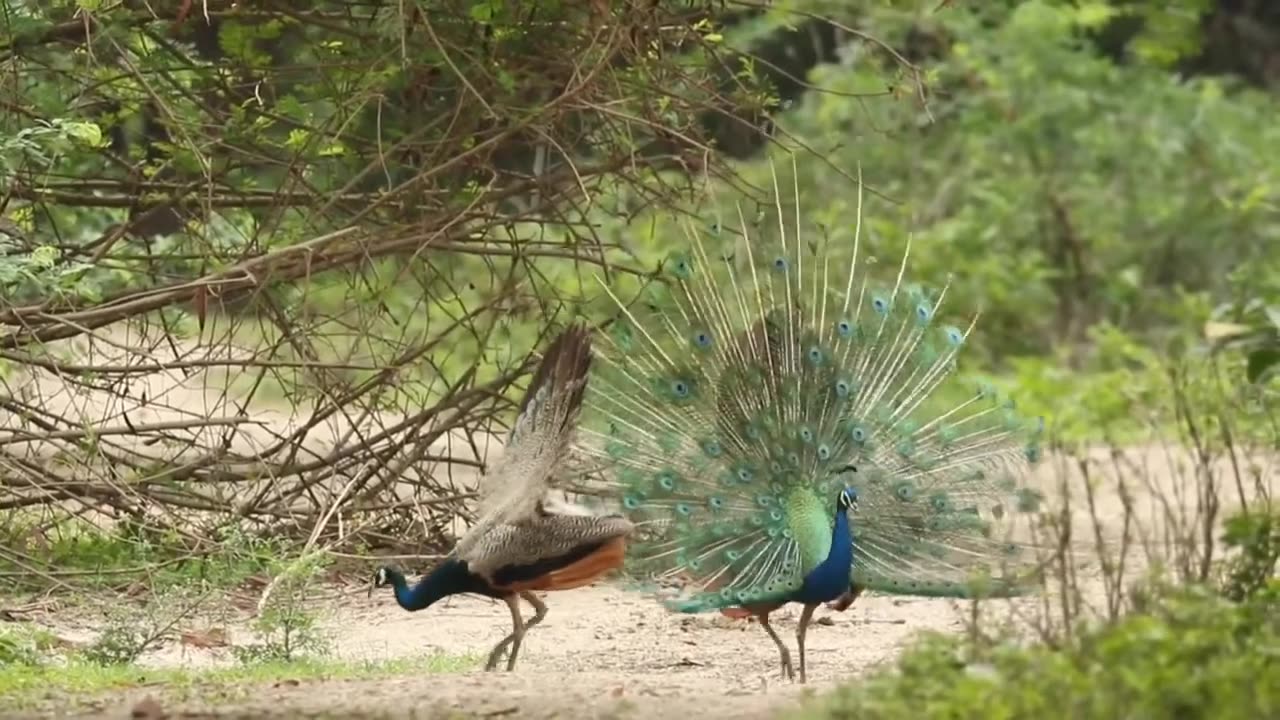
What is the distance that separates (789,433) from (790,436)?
14 millimetres

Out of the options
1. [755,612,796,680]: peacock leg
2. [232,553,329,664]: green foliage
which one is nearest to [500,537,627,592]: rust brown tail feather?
[755,612,796,680]: peacock leg

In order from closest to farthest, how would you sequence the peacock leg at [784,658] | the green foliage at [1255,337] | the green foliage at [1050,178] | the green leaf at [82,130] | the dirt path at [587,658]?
1. the green foliage at [1255,337]
2. the dirt path at [587,658]
3. the green leaf at [82,130]
4. the peacock leg at [784,658]
5. the green foliage at [1050,178]

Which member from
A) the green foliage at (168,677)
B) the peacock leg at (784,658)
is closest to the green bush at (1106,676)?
the peacock leg at (784,658)

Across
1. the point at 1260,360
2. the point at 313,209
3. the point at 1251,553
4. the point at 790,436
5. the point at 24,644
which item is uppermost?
the point at 313,209

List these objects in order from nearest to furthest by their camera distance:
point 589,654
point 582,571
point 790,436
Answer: point 582,571 < point 790,436 < point 589,654

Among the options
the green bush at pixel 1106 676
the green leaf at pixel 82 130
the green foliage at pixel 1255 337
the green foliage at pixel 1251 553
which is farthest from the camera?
the green leaf at pixel 82 130

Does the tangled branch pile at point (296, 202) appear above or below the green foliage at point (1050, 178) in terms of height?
below

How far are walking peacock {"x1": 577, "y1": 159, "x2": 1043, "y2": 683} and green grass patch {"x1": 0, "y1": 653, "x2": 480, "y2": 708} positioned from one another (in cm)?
114

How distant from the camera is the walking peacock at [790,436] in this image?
814cm

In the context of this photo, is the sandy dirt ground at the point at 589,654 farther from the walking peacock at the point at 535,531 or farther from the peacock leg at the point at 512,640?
the walking peacock at the point at 535,531

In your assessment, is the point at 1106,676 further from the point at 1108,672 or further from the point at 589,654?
the point at 589,654

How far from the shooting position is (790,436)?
8.24 m

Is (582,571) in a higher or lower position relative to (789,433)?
lower

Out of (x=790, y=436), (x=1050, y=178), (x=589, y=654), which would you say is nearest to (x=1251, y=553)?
(x=790, y=436)
